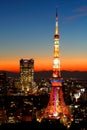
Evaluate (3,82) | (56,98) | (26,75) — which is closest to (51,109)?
(56,98)

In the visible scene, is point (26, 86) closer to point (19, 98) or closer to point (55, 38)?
point (19, 98)

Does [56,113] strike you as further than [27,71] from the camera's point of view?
No

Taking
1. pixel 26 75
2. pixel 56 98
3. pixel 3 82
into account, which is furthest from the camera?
pixel 26 75

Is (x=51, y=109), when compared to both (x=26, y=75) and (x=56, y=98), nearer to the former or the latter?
(x=56, y=98)

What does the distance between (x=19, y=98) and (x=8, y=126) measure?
80.1 ft

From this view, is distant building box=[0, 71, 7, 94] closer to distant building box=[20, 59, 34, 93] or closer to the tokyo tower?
distant building box=[20, 59, 34, 93]

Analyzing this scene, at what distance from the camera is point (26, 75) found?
61438mm

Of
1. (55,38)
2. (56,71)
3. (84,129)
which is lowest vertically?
(84,129)

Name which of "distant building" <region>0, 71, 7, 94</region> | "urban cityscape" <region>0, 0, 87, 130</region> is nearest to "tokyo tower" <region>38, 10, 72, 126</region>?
"urban cityscape" <region>0, 0, 87, 130</region>

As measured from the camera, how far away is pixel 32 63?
63.3 m

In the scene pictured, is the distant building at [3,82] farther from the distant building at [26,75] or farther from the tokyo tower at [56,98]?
the tokyo tower at [56,98]

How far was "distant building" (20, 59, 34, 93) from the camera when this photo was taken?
190 ft

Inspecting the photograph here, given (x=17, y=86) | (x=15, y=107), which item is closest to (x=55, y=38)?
(x=15, y=107)

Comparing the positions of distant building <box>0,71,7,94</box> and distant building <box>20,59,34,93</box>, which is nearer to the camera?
distant building <box>0,71,7,94</box>
